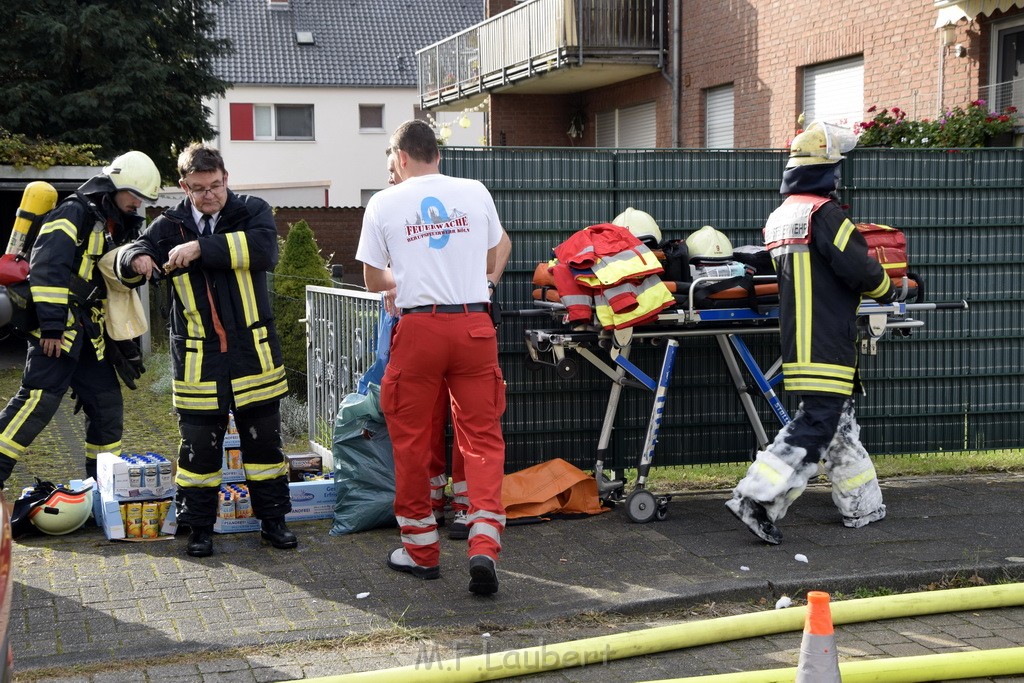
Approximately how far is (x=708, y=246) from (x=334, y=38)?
39.3 m

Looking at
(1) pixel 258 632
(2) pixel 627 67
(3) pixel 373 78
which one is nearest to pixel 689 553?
(1) pixel 258 632

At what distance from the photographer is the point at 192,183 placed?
5.90m

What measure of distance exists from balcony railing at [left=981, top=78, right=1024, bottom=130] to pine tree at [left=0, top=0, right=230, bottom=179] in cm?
1804

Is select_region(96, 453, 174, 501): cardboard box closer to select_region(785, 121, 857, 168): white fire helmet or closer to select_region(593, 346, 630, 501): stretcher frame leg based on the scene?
select_region(593, 346, 630, 501): stretcher frame leg

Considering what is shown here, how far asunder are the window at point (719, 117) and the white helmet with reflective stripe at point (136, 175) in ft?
46.2

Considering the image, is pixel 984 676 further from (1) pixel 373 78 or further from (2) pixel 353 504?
(1) pixel 373 78

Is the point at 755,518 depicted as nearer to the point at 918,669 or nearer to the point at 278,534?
the point at 918,669

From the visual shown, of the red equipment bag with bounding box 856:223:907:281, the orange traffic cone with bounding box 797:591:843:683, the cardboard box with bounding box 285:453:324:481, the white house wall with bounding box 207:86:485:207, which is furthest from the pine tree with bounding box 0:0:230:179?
the orange traffic cone with bounding box 797:591:843:683

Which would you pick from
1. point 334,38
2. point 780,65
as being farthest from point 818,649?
point 334,38

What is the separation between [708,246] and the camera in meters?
6.79

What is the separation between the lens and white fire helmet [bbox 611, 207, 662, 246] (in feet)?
22.1

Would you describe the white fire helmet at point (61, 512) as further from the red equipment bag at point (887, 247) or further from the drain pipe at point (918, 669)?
the red equipment bag at point (887, 247)

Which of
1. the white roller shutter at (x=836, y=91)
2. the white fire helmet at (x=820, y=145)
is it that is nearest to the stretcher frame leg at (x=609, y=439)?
the white fire helmet at (x=820, y=145)

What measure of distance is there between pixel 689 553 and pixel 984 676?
6.10ft
